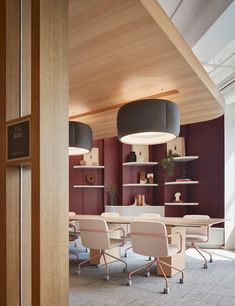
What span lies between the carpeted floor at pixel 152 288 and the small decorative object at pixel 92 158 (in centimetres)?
347

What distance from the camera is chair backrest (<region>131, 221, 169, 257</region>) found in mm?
4441

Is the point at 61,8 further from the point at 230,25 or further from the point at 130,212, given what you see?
the point at 130,212

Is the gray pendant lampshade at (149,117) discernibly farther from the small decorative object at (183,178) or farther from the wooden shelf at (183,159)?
the small decorative object at (183,178)

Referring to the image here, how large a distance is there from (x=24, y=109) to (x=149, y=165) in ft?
22.7

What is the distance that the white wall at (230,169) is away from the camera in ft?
24.7

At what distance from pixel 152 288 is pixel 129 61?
9.85 ft

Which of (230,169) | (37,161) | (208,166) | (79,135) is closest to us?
(37,161)

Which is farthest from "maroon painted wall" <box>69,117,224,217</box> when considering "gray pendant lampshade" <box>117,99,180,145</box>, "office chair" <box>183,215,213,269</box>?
"gray pendant lampshade" <box>117,99,180,145</box>

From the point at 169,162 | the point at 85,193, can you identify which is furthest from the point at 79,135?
the point at 85,193

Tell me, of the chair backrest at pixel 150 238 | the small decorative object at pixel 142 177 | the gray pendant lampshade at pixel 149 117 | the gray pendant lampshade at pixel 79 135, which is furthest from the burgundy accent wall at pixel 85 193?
the gray pendant lampshade at pixel 149 117

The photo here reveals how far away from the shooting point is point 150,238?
4.54m

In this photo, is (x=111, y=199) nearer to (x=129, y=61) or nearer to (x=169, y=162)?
(x=169, y=162)

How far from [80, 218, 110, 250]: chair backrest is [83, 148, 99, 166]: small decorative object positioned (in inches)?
145

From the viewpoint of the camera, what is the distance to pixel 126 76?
11.9 ft
